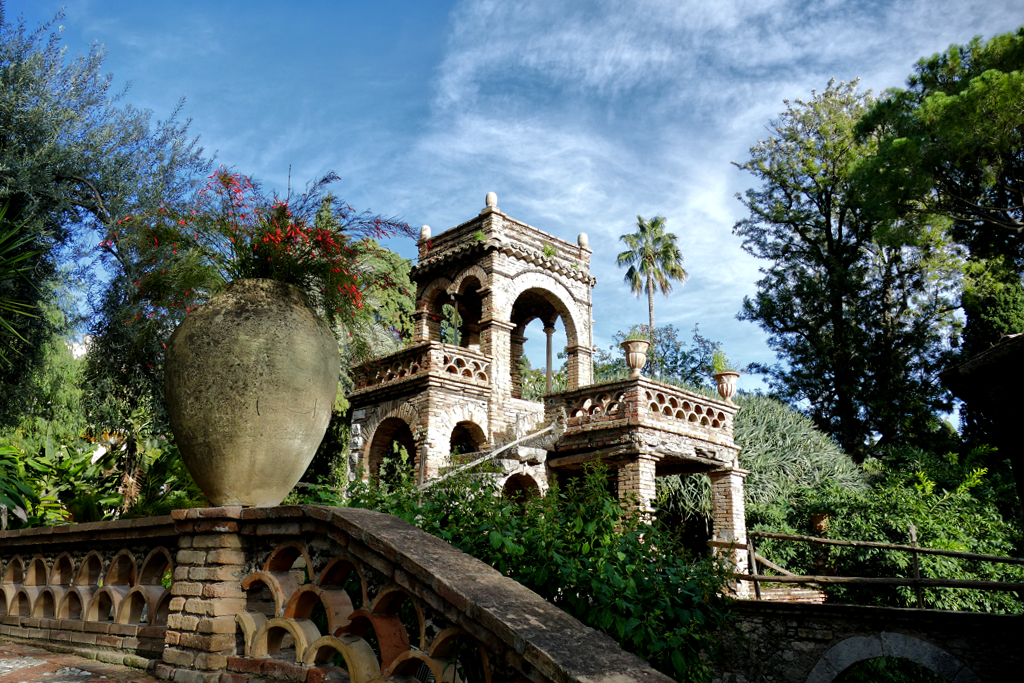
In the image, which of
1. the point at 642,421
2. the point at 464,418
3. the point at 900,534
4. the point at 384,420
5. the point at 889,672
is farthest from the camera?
the point at 900,534

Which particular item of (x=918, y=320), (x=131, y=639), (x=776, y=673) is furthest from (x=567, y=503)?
(x=918, y=320)

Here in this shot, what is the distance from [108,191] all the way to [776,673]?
39.4 ft

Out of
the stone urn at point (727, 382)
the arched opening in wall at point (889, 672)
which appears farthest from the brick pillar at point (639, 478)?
the arched opening in wall at point (889, 672)

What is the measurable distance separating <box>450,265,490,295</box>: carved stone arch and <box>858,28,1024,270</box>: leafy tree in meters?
11.8

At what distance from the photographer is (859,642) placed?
33.3 feet

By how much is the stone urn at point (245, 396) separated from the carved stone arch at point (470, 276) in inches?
449

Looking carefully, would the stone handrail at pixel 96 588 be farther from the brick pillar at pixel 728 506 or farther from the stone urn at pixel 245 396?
the brick pillar at pixel 728 506

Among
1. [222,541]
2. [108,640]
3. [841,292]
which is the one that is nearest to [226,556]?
[222,541]

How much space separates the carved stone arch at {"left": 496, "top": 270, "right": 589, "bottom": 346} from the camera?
16234 mm

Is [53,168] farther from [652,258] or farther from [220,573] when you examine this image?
[652,258]

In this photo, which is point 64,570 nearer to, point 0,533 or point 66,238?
point 0,533

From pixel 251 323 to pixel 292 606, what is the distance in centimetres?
168

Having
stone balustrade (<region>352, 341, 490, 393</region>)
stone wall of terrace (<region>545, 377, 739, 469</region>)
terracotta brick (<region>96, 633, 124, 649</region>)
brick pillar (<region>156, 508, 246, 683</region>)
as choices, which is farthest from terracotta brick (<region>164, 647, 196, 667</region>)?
stone balustrade (<region>352, 341, 490, 393</region>)

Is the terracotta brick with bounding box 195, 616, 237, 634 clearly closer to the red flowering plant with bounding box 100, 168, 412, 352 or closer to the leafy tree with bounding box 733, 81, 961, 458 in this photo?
the red flowering plant with bounding box 100, 168, 412, 352
